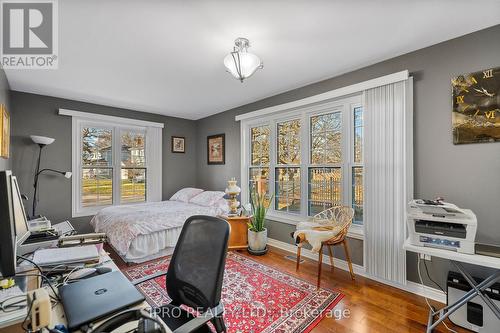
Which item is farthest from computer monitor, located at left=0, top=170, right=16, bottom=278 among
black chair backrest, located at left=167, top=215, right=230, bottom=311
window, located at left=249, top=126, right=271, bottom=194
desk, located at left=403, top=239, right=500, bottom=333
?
window, located at left=249, top=126, right=271, bottom=194

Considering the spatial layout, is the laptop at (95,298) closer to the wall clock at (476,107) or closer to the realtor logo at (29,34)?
the realtor logo at (29,34)

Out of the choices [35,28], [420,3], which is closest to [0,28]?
[35,28]

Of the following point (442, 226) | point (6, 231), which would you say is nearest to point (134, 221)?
point (6, 231)

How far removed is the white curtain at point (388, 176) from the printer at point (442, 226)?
1.76 ft

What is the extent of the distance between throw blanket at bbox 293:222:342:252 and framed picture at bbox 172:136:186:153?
345 cm

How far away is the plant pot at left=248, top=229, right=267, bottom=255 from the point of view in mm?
3369

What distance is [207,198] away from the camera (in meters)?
4.17

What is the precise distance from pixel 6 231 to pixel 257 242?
2.85m

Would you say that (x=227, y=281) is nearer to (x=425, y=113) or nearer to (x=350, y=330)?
(x=350, y=330)

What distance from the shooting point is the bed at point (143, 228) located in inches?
116

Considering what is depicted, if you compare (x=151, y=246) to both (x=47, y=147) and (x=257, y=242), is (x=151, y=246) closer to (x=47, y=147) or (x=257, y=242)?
(x=257, y=242)

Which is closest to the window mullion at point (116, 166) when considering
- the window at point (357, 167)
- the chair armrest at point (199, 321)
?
the chair armrest at point (199, 321)

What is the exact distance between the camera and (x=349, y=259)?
2.63 meters

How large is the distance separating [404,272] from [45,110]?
17.6ft
